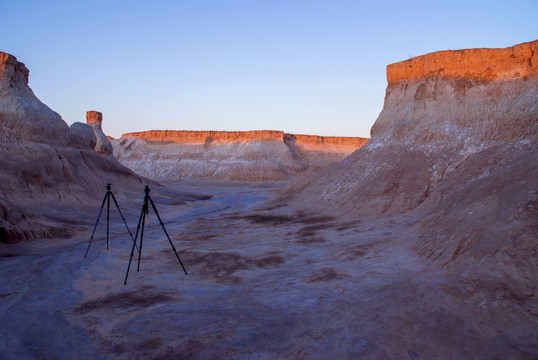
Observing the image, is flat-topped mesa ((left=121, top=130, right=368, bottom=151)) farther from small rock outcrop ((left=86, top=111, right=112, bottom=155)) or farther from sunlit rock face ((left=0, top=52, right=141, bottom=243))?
sunlit rock face ((left=0, top=52, right=141, bottom=243))

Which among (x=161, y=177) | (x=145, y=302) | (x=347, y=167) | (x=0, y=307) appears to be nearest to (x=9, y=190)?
(x=0, y=307)

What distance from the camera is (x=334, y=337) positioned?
14.9 feet

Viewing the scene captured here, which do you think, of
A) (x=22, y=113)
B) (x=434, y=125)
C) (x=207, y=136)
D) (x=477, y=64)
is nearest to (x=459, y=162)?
(x=434, y=125)

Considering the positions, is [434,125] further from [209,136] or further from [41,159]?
[209,136]

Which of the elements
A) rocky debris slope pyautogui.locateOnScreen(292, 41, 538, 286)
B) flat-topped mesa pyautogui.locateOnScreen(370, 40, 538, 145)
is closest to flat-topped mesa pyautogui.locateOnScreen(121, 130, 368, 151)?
rocky debris slope pyautogui.locateOnScreen(292, 41, 538, 286)

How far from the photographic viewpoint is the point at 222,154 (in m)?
60.9

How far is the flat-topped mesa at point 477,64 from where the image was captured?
16875mm

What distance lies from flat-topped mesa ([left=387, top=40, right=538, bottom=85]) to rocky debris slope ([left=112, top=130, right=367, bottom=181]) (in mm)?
33917

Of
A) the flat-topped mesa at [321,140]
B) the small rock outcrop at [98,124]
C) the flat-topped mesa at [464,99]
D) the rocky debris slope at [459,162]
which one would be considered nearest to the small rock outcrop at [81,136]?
the small rock outcrop at [98,124]

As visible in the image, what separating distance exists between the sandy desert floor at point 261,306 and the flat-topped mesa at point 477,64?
1196 cm

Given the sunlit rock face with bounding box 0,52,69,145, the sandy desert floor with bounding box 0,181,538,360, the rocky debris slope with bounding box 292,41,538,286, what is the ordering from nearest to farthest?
the sandy desert floor with bounding box 0,181,538,360, the rocky debris slope with bounding box 292,41,538,286, the sunlit rock face with bounding box 0,52,69,145

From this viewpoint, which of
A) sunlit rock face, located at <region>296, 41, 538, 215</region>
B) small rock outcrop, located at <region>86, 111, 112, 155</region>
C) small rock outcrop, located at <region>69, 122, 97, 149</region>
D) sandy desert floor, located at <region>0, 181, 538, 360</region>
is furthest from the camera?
small rock outcrop, located at <region>86, 111, 112, 155</region>

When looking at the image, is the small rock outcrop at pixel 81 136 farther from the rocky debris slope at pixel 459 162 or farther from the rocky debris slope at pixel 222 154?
the rocky debris slope at pixel 222 154

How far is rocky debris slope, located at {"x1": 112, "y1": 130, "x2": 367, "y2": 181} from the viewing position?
56.7 metres
